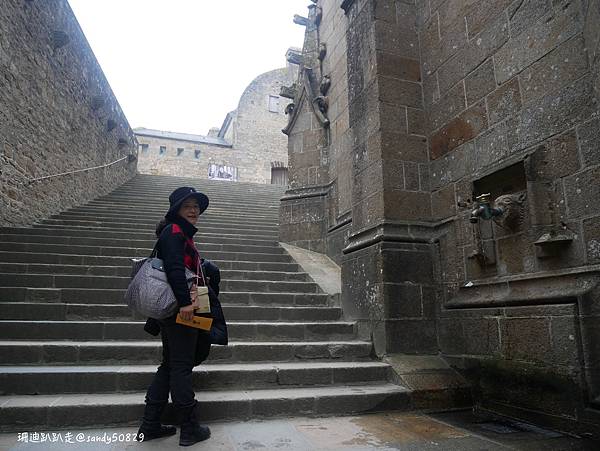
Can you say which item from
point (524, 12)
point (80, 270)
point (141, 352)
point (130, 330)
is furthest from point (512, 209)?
point (80, 270)

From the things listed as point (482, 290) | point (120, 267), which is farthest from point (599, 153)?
point (120, 267)

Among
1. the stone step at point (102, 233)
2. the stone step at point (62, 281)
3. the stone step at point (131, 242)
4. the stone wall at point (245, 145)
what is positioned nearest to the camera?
the stone step at point (62, 281)

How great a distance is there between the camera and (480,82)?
3801 mm

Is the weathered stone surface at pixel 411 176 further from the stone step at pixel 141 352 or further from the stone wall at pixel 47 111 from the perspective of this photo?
the stone wall at pixel 47 111

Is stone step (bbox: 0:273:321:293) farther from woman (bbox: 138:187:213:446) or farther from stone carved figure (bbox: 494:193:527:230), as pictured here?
stone carved figure (bbox: 494:193:527:230)

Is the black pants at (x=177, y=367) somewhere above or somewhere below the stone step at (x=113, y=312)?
below

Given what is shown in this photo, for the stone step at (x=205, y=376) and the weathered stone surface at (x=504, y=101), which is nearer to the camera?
the stone step at (x=205, y=376)

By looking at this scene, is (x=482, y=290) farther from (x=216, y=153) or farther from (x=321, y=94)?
(x=216, y=153)

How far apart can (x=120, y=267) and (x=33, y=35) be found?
17.2 feet

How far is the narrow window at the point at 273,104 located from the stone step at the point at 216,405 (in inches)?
1048

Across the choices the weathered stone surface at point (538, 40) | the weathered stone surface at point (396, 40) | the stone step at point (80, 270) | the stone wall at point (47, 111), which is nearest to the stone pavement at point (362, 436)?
the weathered stone surface at point (538, 40)

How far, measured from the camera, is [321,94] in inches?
322

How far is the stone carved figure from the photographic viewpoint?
3205 millimetres

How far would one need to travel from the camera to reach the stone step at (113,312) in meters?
4.19
